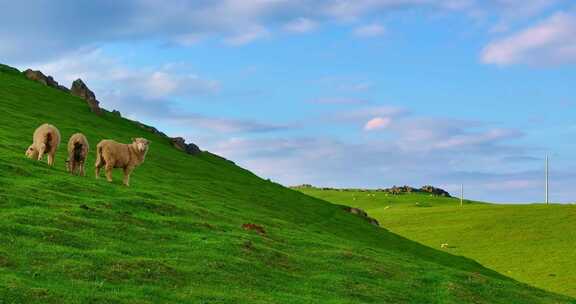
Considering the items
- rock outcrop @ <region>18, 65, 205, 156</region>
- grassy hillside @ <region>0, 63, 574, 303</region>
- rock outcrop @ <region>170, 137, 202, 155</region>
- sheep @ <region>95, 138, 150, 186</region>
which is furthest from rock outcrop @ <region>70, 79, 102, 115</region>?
sheep @ <region>95, 138, 150, 186</region>

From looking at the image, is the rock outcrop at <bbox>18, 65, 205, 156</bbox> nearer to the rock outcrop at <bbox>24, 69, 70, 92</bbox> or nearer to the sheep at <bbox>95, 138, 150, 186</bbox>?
the rock outcrop at <bbox>24, 69, 70, 92</bbox>

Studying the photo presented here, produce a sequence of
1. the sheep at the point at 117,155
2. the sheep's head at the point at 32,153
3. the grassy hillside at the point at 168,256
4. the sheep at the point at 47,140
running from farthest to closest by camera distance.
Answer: the sheep's head at the point at 32,153 < the sheep at the point at 117,155 < the sheep at the point at 47,140 < the grassy hillside at the point at 168,256

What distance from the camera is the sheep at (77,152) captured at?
1383 inches

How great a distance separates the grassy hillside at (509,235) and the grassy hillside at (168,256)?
24832 mm

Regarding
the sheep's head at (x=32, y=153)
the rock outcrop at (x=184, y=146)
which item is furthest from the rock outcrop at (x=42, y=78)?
the sheep's head at (x=32, y=153)

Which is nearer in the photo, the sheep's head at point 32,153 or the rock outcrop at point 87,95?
the sheep's head at point 32,153

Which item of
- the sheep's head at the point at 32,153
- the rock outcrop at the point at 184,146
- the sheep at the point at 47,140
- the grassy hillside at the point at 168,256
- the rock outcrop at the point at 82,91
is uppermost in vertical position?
the rock outcrop at the point at 82,91

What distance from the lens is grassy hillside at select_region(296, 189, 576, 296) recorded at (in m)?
60.1

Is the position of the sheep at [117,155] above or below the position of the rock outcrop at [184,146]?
below

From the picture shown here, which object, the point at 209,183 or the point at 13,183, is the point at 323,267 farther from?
the point at 209,183

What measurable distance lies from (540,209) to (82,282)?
2962 inches

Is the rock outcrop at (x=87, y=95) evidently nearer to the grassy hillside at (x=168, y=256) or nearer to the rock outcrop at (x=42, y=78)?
the rock outcrop at (x=42, y=78)

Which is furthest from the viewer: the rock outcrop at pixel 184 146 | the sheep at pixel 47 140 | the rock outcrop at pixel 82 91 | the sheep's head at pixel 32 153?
the rock outcrop at pixel 82 91

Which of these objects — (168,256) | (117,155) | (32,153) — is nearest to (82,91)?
(32,153)
